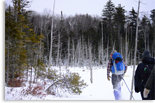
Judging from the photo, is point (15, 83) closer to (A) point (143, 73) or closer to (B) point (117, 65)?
(B) point (117, 65)

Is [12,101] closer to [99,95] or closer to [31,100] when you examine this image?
[31,100]

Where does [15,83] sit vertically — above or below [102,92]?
above

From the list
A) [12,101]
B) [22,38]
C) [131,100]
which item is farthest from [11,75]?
[131,100]

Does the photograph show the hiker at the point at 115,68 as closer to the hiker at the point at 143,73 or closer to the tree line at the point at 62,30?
the hiker at the point at 143,73

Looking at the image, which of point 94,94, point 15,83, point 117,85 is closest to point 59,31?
point 15,83

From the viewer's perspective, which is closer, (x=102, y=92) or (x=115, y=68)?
(x=115, y=68)

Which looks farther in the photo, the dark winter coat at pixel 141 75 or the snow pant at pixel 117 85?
the snow pant at pixel 117 85

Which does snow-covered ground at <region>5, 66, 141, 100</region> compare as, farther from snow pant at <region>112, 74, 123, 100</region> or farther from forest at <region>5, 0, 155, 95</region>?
forest at <region>5, 0, 155, 95</region>

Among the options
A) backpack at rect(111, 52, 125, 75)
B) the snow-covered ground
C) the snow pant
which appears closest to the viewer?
backpack at rect(111, 52, 125, 75)

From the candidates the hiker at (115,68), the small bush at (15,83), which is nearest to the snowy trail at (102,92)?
the hiker at (115,68)

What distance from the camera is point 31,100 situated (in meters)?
4.49

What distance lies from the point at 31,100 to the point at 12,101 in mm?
544

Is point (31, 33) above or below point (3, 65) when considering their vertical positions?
above

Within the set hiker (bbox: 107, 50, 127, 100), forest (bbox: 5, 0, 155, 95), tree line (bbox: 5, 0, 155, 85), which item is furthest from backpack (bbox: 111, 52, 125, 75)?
tree line (bbox: 5, 0, 155, 85)
